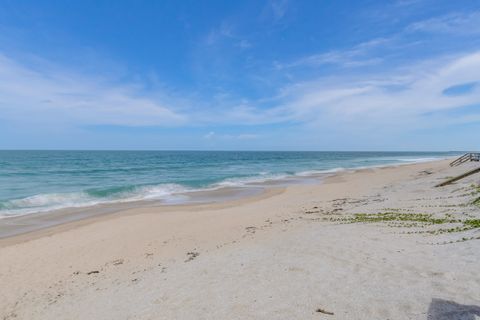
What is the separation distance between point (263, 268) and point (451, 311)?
135 inches

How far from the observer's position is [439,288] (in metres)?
4.96

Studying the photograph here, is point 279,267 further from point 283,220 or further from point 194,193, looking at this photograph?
point 194,193

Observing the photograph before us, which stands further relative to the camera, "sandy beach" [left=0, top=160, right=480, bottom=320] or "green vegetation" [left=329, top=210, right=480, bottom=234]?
"green vegetation" [left=329, top=210, right=480, bottom=234]

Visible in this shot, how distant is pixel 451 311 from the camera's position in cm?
423

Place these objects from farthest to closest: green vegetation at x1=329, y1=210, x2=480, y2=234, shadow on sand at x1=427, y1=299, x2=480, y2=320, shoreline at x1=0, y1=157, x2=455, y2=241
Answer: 1. shoreline at x1=0, y1=157, x2=455, y2=241
2. green vegetation at x1=329, y1=210, x2=480, y2=234
3. shadow on sand at x1=427, y1=299, x2=480, y2=320

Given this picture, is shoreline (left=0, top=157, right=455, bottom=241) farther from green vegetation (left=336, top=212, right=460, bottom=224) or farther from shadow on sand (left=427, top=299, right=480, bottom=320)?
shadow on sand (left=427, top=299, right=480, bottom=320)

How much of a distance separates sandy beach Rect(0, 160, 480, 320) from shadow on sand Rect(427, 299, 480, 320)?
0.04 ft

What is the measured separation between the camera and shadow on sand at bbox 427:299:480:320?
407 centimetres

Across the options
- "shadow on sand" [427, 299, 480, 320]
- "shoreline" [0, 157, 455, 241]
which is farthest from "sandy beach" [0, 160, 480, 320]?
"shoreline" [0, 157, 455, 241]

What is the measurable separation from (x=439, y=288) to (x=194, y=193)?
21768mm

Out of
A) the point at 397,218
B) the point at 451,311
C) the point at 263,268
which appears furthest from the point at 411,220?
the point at 451,311

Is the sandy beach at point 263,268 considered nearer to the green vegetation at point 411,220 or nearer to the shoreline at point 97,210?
the green vegetation at point 411,220

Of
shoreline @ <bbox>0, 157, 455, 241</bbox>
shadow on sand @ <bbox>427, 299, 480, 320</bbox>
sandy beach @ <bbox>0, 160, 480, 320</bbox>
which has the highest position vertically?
shadow on sand @ <bbox>427, 299, 480, 320</bbox>

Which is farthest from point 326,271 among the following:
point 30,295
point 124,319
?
point 30,295
